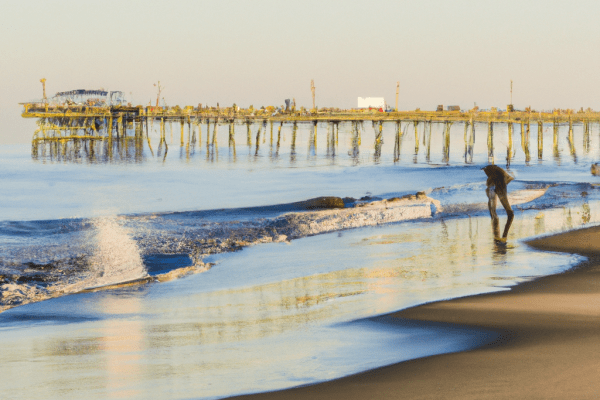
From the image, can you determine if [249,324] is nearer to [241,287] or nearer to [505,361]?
[241,287]

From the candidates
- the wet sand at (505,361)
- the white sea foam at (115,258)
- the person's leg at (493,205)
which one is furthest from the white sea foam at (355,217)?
the wet sand at (505,361)

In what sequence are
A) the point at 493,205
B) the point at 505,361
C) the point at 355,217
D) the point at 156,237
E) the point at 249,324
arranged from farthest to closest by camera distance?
the point at 355,217, the point at 156,237, the point at 493,205, the point at 249,324, the point at 505,361

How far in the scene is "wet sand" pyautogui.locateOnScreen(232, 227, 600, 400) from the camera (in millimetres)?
5000

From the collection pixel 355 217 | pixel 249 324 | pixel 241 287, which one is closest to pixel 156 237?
pixel 355 217

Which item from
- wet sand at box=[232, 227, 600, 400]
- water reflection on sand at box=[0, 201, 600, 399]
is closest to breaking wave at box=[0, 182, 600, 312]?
water reflection on sand at box=[0, 201, 600, 399]

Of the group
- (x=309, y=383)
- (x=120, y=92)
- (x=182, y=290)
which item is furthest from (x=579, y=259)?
(x=120, y=92)

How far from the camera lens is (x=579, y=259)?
1143 centimetres

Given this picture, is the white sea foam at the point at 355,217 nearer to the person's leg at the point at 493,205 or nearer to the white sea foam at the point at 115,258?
the white sea foam at the point at 115,258

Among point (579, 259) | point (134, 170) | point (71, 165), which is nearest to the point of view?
point (579, 259)

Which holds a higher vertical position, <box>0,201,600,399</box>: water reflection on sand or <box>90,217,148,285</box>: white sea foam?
<box>0,201,600,399</box>: water reflection on sand

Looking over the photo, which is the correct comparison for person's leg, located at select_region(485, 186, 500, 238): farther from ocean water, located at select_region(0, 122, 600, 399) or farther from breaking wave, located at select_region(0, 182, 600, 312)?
breaking wave, located at select_region(0, 182, 600, 312)

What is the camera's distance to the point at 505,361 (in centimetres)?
568

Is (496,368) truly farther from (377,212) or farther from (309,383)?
(377,212)

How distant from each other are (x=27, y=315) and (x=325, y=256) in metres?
6.02
